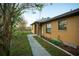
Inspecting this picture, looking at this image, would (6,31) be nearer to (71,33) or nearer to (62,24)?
(71,33)

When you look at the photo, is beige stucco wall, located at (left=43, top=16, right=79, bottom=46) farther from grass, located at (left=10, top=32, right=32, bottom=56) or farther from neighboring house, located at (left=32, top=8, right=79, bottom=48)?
grass, located at (left=10, top=32, right=32, bottom=56)

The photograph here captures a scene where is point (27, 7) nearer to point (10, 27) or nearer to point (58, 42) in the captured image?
point (10, 27)

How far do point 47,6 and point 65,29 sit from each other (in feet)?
8.02

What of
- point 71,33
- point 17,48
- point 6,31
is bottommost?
point 17,48

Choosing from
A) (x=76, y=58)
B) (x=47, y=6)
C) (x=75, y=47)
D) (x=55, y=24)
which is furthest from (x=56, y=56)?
(x=55, y=24)

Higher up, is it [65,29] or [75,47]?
[65,29]

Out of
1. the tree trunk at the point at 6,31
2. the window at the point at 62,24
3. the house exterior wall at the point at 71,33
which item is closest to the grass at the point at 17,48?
the tree trunk at the point at 6,31

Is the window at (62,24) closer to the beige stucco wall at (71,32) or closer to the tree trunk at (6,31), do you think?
the beige stucco wall at (71,32)

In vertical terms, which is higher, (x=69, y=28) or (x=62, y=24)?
(x=62, y=24)

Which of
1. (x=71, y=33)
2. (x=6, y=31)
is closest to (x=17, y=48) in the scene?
(x=71, y=33)

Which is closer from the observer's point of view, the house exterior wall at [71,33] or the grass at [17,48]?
the grass at [17,48]

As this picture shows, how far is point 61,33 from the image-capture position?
10.8 meters

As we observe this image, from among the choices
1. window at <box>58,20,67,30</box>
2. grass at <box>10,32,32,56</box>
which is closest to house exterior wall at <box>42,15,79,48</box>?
window at <box>58,20,67,30</box>

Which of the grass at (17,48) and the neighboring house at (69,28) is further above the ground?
the neighboring house at (69,28)
